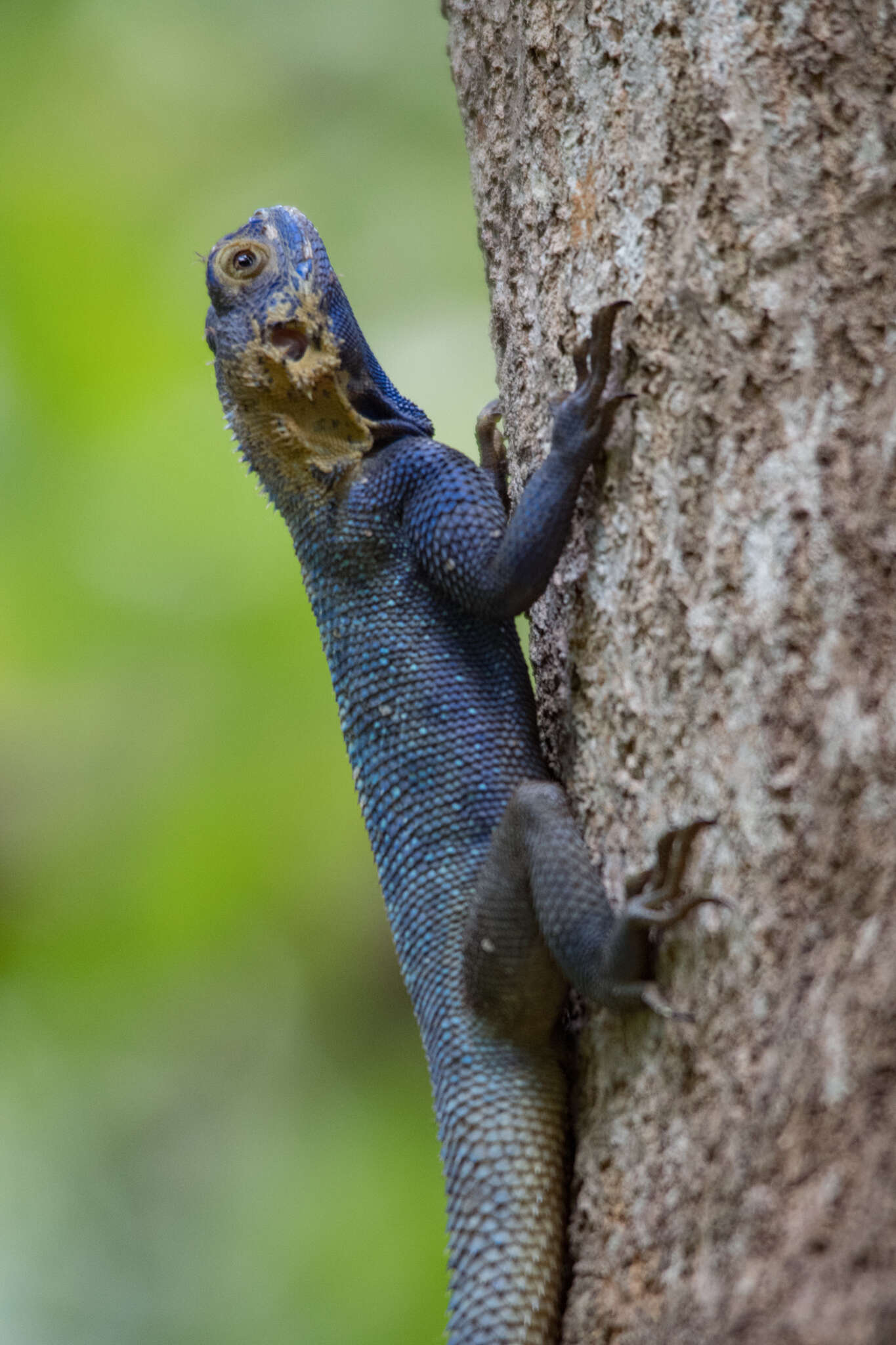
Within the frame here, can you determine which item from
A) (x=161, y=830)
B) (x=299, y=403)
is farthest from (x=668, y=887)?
(x=161, y=830)

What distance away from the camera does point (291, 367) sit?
11.6ft

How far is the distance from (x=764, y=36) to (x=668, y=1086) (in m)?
2.24

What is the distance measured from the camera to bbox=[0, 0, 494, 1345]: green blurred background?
20.3 feet

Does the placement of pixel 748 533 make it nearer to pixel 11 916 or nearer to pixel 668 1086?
pixel 668 1086

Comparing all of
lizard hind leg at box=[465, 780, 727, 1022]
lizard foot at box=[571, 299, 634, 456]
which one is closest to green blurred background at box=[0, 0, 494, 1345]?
lizard foot at box=[571, 299, 634, 456]

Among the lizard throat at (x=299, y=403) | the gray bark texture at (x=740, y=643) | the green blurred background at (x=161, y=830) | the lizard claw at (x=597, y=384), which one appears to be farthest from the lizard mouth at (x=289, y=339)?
the green blurred background at (x=161, y=830)

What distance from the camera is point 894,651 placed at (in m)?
2.12

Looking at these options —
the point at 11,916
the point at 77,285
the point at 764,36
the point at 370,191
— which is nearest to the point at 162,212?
the point at 77,285

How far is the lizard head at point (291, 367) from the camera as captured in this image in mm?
3561

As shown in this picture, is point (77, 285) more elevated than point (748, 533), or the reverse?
point (77, 285)

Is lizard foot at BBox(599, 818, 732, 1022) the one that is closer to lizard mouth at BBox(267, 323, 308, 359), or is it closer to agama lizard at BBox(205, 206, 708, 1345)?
agama lizard at BBox(205, 206, 708, 1345)

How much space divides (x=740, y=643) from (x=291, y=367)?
5.87ft

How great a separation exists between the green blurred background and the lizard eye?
99.9 inches

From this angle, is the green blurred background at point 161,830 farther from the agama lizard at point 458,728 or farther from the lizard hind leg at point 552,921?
the lizard hind leg at point 552,921
